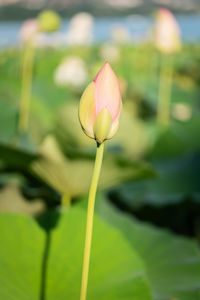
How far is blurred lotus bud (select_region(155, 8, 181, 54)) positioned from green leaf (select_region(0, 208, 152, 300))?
0.85m

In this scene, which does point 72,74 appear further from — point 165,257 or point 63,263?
point 63,263

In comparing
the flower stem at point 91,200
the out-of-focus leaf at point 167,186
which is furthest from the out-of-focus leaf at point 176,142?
the flower stem at point 91,200

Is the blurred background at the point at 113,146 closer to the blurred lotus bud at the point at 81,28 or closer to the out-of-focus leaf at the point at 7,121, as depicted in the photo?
the out-of-focus leaf at the point at 7,121

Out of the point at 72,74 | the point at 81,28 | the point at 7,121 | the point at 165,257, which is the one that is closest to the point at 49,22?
the point at 7,121

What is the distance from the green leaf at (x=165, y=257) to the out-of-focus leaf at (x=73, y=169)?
105 millimetres

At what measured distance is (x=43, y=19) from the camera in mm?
887

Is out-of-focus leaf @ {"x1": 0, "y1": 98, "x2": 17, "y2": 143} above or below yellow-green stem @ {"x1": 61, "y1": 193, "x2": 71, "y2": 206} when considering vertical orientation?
above

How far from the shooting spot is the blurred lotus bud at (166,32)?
1.33m

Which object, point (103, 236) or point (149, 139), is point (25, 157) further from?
point (149, 139)

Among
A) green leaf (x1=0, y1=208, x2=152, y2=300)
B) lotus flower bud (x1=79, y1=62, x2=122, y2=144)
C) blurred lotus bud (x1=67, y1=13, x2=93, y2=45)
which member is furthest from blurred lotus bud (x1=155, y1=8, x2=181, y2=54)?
blurred lotus bud (x1=67, y1=13, x2=93, y2=45)

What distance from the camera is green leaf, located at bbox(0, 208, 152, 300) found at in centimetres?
56

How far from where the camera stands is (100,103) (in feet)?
1.30

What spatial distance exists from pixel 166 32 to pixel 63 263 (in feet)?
3.16

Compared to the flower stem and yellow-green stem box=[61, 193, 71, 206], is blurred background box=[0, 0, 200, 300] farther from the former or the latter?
the flower stem
